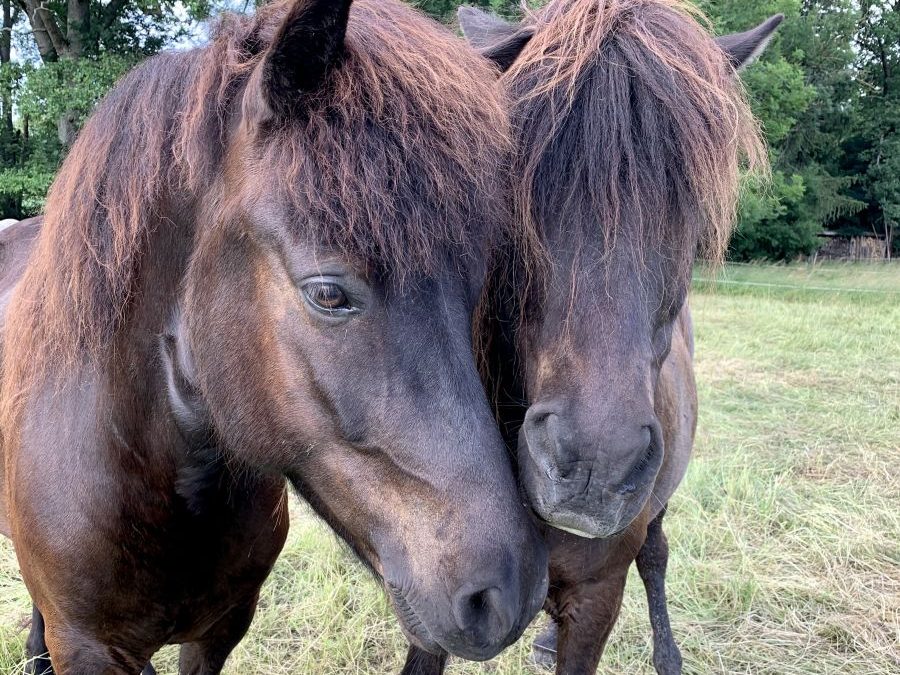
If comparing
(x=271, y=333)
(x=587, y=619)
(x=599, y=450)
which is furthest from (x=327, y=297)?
(x=587, y=619)

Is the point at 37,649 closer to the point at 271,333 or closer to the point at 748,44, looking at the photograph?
the point at 271,333

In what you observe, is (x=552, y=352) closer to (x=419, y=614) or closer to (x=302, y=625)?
(x=419, y=614)

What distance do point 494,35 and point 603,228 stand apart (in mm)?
1010

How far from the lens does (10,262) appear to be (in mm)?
3023

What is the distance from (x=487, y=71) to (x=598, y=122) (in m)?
0.29

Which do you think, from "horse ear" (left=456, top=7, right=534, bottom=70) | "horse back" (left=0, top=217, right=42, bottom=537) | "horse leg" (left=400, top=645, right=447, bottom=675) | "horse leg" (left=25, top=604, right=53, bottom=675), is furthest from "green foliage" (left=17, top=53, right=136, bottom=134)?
"horse leg" (left=400, top=645, right=447, bottom=675)

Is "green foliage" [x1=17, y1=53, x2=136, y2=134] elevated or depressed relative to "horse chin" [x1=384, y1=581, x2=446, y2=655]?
elevated

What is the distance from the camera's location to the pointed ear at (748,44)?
6.58 ft

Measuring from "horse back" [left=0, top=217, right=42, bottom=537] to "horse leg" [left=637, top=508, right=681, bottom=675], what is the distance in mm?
2723

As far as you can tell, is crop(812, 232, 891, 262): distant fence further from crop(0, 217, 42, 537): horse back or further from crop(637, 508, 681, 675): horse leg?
crop(0, 217, 42, 537): horse back

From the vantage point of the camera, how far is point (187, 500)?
1.66 m

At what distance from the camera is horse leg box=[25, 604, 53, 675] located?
274 centimetres

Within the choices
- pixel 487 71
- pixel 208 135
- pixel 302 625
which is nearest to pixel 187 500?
pixel 208 135

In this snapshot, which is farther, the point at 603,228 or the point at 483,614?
the point at 603,228
